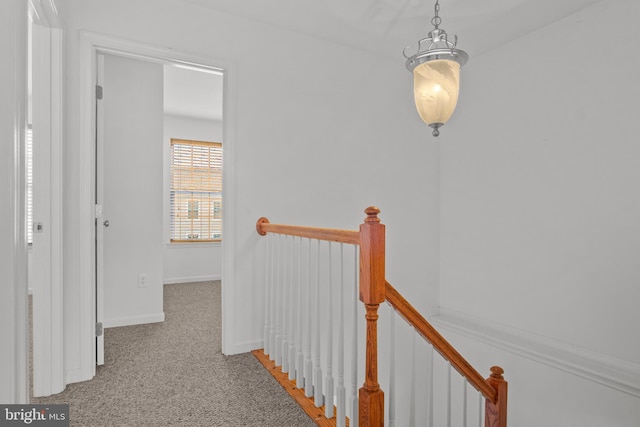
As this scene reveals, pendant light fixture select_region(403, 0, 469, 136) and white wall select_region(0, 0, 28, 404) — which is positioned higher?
pendant light fixture select_region(403, 0, 469, 136)

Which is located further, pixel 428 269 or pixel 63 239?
pixel 428 269

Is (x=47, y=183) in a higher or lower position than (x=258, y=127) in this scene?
lower

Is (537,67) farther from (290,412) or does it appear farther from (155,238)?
(155,238)

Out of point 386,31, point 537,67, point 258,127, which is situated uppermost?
point 386,31

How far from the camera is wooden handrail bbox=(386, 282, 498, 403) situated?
1.47 metres

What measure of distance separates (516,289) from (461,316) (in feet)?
2.12

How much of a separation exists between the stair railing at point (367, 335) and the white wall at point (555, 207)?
150 centimetres

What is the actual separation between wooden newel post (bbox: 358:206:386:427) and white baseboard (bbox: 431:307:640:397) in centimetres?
214

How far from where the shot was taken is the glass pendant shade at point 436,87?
6.15ft

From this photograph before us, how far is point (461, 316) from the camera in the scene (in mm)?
3729

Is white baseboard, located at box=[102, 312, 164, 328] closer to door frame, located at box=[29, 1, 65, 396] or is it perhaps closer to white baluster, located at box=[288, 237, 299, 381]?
door frame, located at box=[29, 1, 65, 396]

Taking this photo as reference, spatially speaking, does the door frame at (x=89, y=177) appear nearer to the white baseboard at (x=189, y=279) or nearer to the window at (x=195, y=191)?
the white baseboard at (x=189, y=279)

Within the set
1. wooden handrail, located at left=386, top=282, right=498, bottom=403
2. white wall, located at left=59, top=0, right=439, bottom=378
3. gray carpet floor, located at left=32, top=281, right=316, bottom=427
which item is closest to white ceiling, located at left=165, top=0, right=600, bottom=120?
white wall, located at left=59, top=0, right=439, bottom=378

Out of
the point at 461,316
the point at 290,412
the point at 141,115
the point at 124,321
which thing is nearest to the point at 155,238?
the point at 124,321
